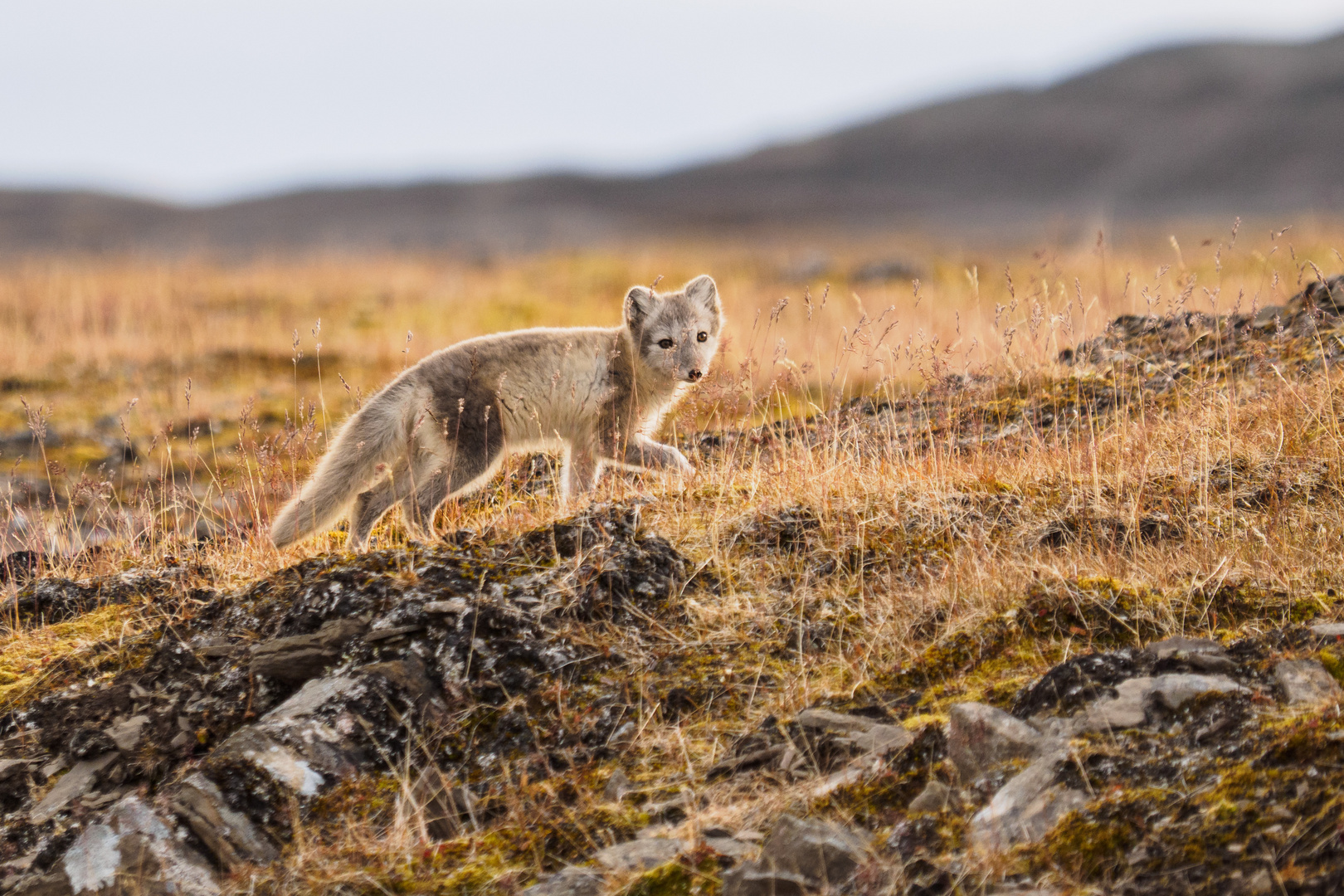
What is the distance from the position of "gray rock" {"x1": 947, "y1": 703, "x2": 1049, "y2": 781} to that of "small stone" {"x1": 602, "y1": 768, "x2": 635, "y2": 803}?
3.45 feet

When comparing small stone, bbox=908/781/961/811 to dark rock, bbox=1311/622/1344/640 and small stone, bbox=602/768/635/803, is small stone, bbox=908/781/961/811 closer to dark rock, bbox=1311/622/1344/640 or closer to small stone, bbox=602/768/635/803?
small stone, bbox=602/768/635/803

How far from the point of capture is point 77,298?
54.4ft

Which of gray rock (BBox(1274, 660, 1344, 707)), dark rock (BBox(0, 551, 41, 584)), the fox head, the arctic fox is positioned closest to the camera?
gray rock (BBox(1274, 660, 1344, 707))

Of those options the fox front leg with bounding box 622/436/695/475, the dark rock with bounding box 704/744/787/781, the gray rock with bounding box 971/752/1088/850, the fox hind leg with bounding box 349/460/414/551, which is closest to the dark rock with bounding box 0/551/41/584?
the fox hind leg with bounding box 349/460/414/551

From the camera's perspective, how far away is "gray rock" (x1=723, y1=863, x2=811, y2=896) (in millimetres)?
2508

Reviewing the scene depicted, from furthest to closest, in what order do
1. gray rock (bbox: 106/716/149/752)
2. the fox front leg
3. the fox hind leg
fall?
the fox front leg < the fox hind leg < gray rock (bbox: 106/716/149/752)

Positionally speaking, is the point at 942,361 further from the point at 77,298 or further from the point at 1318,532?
the point at 77,298

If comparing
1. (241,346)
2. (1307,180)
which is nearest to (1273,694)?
(241,346)

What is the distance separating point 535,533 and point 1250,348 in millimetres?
4495

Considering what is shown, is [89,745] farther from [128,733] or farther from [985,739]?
[985,739]

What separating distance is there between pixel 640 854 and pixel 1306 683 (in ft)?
6.59

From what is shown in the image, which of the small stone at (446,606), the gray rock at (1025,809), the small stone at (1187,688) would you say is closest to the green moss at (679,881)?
the gray rock at (1025,809)

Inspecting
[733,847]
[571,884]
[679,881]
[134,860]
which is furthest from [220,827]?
[733,847]

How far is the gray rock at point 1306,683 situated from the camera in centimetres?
275
